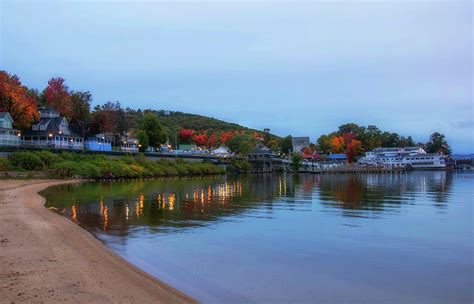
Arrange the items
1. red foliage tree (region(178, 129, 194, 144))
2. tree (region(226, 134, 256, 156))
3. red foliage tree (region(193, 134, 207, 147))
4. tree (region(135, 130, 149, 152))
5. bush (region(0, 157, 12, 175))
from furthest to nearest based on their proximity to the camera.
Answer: red foliage tree (region(178, 129, 194, 144))
red foliage tree (region(193, 134, 207, 147))
tree (region(226, 134, 256, 156))
tree (region(135, 130, 149, 152))
bush (region(0, 157, 12, 175))

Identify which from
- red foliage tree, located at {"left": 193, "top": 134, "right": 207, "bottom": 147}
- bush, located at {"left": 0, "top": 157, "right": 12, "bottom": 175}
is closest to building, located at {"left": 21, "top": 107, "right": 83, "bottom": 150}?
bush, located at {"left": 0, "top": 157, "right": 12, "bottom": 175}

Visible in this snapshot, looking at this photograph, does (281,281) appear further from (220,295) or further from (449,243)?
(449,243)

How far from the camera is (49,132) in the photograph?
3802 inches

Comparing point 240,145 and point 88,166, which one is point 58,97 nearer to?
point 88,166

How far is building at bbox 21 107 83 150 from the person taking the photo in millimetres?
96812

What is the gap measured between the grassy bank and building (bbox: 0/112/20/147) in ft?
47.9

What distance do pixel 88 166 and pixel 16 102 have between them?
2858 centimetres

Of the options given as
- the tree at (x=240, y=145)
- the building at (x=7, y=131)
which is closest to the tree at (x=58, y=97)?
the building at (x=7, y=131)

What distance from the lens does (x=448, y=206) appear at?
38.2 metres

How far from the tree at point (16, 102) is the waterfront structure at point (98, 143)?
16.4m

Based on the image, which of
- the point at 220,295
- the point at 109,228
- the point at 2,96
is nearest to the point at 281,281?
the point at 220,295

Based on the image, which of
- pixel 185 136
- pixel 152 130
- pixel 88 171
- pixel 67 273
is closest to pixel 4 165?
pixel 88 171

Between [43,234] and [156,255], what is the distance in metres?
5.04

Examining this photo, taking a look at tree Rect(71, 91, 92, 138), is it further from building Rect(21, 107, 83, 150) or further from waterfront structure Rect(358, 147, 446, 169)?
waterfront structure Rect(358, 147, 446, 169)
